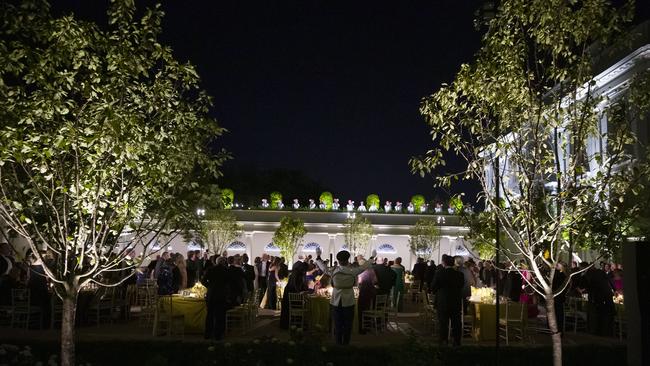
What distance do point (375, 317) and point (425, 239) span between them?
19804 millimetres

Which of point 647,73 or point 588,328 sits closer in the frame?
point 647,73

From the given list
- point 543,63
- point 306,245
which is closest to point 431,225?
point 306,245

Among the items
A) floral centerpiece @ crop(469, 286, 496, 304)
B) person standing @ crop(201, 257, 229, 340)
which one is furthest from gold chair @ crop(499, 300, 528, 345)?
person standing @ crop(201, 257, 229, 340)

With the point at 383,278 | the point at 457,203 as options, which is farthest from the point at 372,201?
the point at 457,203

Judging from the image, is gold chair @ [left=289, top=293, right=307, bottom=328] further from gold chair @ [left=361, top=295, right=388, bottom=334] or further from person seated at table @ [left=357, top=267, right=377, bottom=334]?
gold chair @ [left=361, top=295, right=388, bottom=334]

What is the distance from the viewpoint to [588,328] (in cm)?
1420

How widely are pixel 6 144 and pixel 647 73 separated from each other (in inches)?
288

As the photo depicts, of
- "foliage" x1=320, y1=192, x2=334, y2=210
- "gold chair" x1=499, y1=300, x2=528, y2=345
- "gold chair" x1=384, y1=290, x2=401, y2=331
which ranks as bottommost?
"gold chair" x1=384, y1=290, x2=401, y2=331

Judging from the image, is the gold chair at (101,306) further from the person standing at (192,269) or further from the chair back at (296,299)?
the chair back at (296,299)

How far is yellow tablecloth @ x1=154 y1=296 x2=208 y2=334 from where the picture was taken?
12.3 metres

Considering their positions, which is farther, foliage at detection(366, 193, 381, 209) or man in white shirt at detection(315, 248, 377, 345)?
foliage at detection(366, 193, 381, 209)

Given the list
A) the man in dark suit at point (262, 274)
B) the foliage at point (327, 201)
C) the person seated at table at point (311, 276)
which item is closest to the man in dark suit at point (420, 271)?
the person seated at table at point (311, 276)

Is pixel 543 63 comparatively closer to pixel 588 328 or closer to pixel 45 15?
pixel 45 15

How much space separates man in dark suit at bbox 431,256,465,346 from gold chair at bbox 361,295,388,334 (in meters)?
2.34
